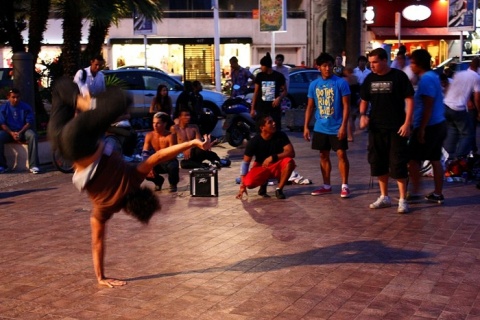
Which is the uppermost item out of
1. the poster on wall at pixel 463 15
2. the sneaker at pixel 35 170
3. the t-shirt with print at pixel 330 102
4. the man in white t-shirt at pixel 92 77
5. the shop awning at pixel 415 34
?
the shop awning at pixel 415 34

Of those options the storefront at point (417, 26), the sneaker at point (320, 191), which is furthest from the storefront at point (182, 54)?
the sneaker at point (320, 191)

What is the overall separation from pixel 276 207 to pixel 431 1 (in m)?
35.1

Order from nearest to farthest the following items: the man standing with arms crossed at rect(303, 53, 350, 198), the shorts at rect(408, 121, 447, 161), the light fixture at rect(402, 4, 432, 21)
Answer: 1. the shorts at rect(408, 121, 447, 161)
2. the man standing with arms crossed at rect(303, 53, 350, 198)
3. the light fixture at rect(402, 4, 432, 21)

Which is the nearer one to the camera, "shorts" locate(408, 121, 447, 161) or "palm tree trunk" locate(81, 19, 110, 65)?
"shorts" locate(408, 121, 447, 161)

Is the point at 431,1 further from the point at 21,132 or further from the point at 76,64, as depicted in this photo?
the point at 21,132

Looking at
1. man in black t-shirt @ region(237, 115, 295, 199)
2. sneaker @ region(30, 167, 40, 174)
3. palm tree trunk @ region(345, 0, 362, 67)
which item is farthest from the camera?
palm tree trunk @ region(345, 0, 362, 67)

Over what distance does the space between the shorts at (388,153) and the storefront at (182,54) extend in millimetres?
35642

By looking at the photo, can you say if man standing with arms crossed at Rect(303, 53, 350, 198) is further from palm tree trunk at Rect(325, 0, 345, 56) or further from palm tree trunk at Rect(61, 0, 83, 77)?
palm tree trunk at Rect(325, 0, 345, 56)

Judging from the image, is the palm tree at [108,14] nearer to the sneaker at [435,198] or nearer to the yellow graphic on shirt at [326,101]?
the yellow graphic on shirt at [326,101]

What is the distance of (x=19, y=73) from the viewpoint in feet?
46.4

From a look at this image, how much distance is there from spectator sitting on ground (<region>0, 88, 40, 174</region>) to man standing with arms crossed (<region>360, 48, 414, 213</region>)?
6.46m

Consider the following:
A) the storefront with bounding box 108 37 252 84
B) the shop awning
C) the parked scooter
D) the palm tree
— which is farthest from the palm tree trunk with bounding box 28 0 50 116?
the storefront with bounding box 108 37 252 84

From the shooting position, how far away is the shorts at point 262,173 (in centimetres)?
1009

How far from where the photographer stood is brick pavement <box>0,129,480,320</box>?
5.89 meters
